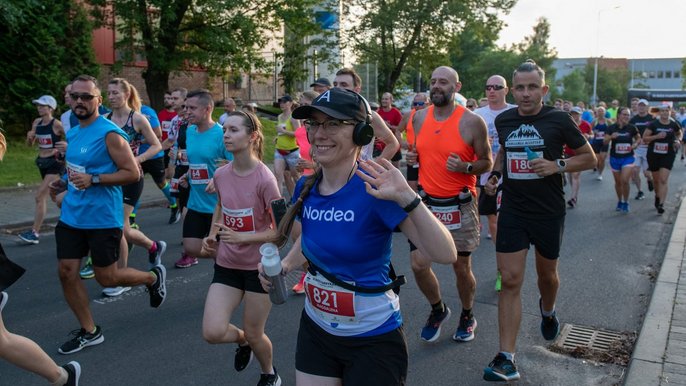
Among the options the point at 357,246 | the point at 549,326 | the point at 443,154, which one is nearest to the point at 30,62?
the point at 443,154

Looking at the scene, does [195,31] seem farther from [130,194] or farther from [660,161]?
[130,194]

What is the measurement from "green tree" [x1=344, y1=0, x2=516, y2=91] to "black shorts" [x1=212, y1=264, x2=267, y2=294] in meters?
23.2

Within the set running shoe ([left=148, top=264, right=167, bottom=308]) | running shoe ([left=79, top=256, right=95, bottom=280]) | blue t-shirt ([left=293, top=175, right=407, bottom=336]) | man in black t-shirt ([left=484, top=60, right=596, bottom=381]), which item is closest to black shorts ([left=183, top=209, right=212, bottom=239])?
running shoe ([left=148, top=264, right=167, bottom=308])

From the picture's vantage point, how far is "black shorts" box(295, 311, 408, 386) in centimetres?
259

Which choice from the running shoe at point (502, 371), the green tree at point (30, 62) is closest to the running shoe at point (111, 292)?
the running shoe at point (502, 371)

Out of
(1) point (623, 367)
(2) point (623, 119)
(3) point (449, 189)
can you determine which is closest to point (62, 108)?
(2) point (623, 119)

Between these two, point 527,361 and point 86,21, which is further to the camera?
point 86,21

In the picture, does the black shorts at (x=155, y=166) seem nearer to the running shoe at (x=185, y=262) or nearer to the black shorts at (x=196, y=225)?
the running shoe at (x=185, y=262)

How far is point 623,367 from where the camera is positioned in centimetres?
474

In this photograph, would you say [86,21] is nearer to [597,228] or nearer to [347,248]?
[597,228]

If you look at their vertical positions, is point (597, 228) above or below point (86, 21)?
below

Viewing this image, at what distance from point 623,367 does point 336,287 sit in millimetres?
3092

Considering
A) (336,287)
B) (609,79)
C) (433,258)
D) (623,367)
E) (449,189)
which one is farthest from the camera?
(609,79)

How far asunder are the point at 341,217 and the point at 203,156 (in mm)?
3905
